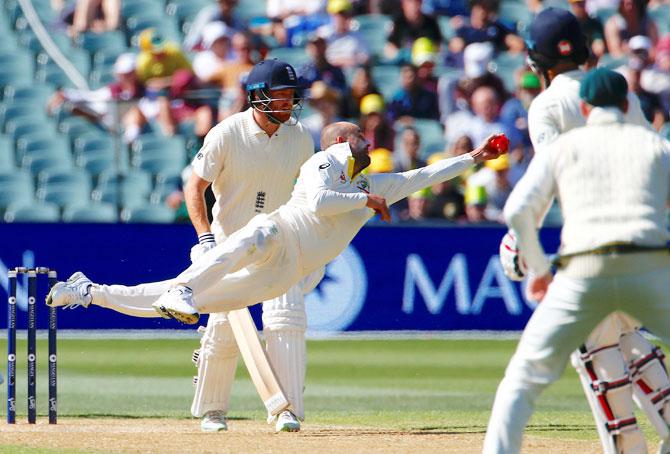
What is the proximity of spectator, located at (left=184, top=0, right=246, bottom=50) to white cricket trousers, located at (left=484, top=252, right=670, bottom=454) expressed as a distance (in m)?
12.2

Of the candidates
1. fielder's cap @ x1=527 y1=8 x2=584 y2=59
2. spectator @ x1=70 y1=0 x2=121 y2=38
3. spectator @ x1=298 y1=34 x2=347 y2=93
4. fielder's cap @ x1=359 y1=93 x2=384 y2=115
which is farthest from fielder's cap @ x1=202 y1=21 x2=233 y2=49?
fielder's cap @ x1=527 y1=8 x2=584 y2=59

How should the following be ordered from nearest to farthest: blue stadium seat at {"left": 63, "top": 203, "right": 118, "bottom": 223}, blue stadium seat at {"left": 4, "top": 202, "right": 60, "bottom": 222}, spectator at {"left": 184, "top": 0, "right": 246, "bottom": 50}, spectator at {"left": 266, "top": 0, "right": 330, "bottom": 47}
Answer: blue stadium seat at {"left": 63, "top": 203, "right": 118, "bottom": 223} < blue stadium seat at {"left": 4, "top": 202, "right": 60, "bottom": 222} < spectator at {"left": 184, "top": 0, "right": 246, "bottom": 50} < spectator at {"left": 266, "top": 0, "right": 330, "bottom": 47}

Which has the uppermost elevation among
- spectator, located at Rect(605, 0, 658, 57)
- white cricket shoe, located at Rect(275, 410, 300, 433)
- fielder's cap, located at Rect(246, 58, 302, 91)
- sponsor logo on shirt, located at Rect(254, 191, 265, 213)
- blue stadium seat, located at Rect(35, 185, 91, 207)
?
spectator, located at Rect(605, 0, 658, 57)

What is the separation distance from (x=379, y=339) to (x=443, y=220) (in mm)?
A: 1486

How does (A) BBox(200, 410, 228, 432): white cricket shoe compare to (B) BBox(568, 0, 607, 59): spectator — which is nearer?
(A) BBox(200, 410, 228, 432): white cricket shoe

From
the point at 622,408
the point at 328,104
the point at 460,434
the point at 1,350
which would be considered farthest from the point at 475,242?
the point at 622,408

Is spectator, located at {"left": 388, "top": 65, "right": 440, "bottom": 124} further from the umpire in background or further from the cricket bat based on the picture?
the umpire in background

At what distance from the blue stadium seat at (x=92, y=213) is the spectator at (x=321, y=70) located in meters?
2.77

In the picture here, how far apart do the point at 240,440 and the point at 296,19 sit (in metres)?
10.8

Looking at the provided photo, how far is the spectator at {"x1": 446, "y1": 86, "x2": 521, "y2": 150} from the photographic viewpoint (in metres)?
16.2

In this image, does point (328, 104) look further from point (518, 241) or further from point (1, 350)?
point (518, 241)

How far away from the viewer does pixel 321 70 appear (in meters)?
16.6

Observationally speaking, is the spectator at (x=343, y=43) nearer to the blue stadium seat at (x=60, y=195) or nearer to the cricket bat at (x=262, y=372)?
the blue stadium seat at (x=60, y=195)

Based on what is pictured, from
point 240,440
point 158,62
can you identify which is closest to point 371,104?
point 158,62
